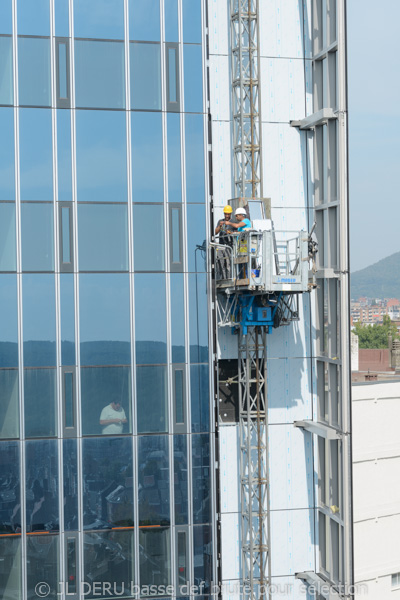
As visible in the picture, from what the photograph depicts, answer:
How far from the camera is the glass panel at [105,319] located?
71.1 ft

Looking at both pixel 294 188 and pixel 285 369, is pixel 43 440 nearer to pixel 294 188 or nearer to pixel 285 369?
pixel 285 369

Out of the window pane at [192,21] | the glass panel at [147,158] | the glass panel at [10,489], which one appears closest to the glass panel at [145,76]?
the glass panel at [147,158]

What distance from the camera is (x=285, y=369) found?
23.1m

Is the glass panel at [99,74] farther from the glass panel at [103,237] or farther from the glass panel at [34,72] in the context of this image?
the glass panel at [103,237]

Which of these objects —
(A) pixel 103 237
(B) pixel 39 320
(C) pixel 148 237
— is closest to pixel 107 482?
(B) pixel 39 320

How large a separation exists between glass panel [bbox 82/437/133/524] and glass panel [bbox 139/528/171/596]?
0.70 meters

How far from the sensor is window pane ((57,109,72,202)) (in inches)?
848

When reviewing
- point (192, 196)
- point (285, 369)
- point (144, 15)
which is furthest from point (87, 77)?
point (285, 369)

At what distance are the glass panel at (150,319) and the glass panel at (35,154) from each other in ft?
12.3

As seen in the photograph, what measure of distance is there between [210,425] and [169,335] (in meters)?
2.99

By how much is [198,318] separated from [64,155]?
614cm

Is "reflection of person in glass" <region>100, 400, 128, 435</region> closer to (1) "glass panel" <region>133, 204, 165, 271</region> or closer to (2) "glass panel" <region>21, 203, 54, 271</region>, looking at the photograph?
(1) "glass panel" <region>133, 204, 165, 271</region>

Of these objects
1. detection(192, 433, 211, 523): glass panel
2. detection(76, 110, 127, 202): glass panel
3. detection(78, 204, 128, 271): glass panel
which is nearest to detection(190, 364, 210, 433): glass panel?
detection(192, 433, 211, 523): glass panel

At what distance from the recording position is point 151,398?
22.0 m
